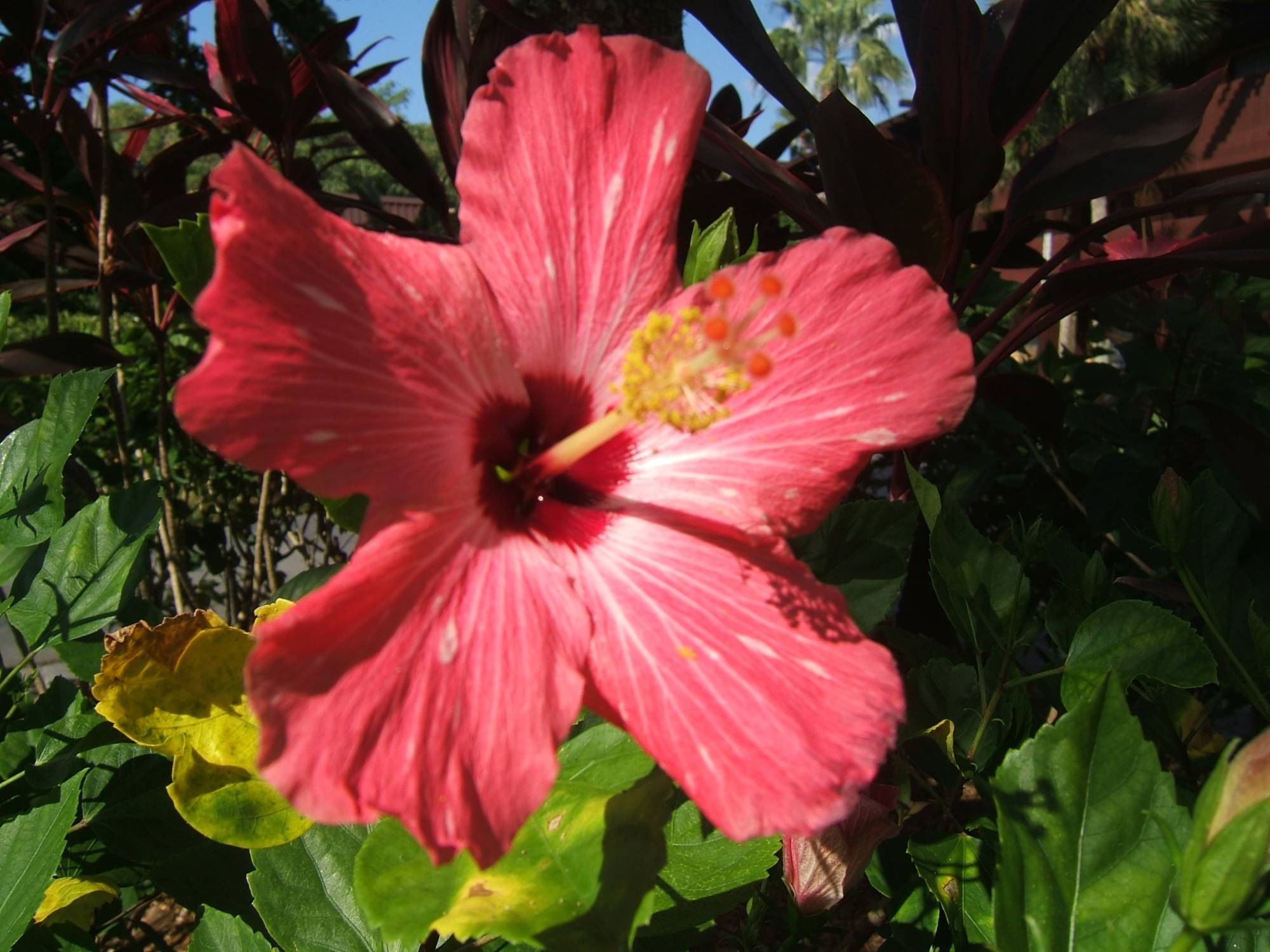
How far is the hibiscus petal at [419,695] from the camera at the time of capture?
0.55 metres

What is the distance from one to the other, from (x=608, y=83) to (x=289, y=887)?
0.88 m

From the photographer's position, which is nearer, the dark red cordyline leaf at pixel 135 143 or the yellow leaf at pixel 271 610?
the yellow leaf at pixel 271 610

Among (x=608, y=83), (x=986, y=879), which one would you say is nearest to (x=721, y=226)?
(x=608, y=83)

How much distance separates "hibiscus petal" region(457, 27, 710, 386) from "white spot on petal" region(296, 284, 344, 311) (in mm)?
160

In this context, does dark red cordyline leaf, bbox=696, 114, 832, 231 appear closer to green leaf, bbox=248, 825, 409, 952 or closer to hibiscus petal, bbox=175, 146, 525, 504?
hibiscus petal, bbox=175, 146, 525, 504

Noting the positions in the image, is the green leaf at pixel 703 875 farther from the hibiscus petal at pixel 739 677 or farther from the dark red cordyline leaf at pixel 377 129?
the dark red cordyline leaf at pixel 377 129

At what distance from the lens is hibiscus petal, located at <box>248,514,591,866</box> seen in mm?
549

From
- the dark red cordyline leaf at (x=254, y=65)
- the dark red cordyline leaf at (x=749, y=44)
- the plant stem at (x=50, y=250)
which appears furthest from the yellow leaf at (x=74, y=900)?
the dark red cordyline leaf at (x=254, y=65)

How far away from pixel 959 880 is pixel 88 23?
1958mm

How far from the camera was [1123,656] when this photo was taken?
91 centimetres

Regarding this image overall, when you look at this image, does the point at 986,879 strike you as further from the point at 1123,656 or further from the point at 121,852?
the point at 121,852

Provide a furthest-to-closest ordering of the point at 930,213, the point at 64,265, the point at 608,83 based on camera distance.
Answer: the point at 64,265 → the point at 930,213 → the point at 608,83

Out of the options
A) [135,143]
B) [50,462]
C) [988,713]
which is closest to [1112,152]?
[988,713]

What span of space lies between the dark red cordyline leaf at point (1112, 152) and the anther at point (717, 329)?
88 cm
